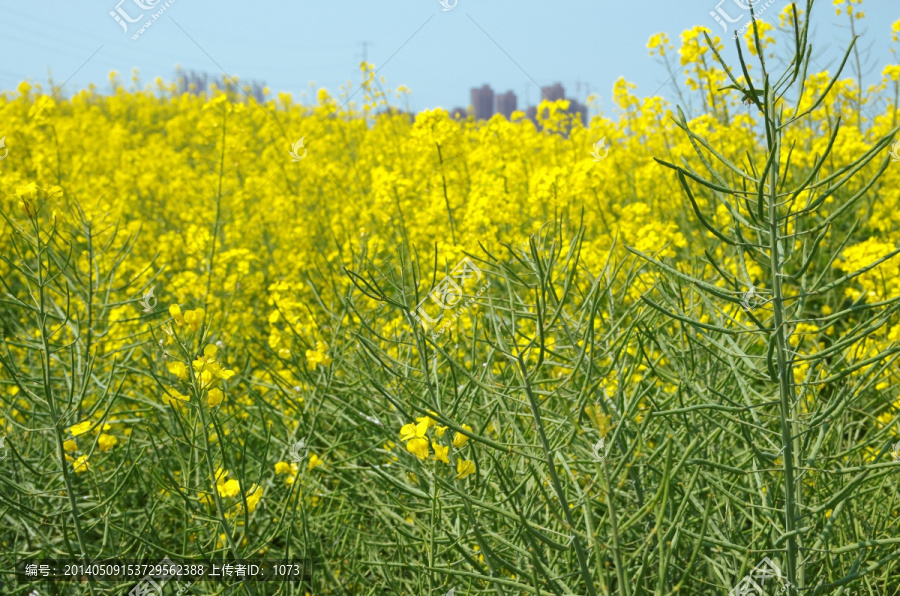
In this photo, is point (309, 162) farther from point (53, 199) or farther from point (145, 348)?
point (53, 199)

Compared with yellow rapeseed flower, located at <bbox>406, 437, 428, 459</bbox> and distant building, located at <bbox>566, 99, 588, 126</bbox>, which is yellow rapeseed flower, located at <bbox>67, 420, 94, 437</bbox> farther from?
distant building, located at <bbox>566, 99, 588, 126</bbox>

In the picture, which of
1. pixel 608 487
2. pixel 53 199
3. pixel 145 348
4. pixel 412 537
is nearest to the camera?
pixel 608 487

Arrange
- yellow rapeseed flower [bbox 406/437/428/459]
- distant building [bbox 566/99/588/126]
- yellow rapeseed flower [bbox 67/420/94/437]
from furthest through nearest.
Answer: distant building [bbox 566/99/588/126]
yellow rapeseed flower [bbox 67/420/94/437]
yellow rapeseed flower [bbox 406/437/428/459]

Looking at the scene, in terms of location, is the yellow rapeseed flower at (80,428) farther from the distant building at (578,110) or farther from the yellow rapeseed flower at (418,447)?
the distant building at (578,110)

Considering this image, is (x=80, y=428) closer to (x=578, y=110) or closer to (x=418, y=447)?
(x=418, y=447)

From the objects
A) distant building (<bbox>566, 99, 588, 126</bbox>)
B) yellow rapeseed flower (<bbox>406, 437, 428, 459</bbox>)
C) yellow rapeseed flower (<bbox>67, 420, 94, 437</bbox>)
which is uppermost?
distant building (<bbox>566, 99, 588, 126</bbox>)

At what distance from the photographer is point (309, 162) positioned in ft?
21.6

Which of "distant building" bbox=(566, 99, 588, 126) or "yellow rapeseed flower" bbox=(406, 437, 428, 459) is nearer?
"yellow rapeseed flower" bbox=(406, 437, 428, 459)

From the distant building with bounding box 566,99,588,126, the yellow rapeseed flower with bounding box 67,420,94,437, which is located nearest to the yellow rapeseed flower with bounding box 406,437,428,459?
the yellow rapeseed flower with bounding box 67,420,94,437

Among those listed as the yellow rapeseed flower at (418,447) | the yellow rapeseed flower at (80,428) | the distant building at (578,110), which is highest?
the distant building at (578,110)

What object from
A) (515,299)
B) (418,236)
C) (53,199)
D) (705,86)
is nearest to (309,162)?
(418,236)

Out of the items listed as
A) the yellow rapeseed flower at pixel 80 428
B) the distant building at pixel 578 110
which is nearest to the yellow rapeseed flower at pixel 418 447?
the yellow rapeseed flower at pixel 80 428

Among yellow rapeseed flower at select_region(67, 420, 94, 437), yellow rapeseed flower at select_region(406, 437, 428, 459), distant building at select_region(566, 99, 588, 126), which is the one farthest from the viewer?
distant building at select_region(566, 99, 588, 126)

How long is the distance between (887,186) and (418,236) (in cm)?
269
